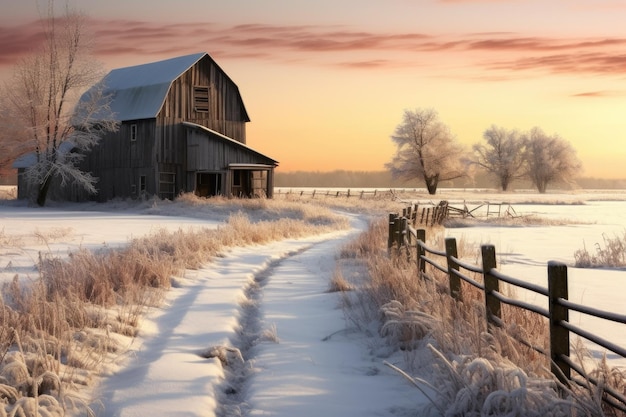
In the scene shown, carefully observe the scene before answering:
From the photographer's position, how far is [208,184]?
41.8 m

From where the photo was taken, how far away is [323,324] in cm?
864

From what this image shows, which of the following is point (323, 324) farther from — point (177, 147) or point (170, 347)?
point (177, 147)

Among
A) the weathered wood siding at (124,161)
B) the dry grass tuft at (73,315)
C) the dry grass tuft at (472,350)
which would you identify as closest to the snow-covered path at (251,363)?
the dry grass tuft at (73,315)

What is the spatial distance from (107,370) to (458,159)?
253 ft

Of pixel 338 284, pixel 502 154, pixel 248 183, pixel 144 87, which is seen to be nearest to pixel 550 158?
pixel 502 154

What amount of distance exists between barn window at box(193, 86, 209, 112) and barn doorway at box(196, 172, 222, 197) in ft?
14.4

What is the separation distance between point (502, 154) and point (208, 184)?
208ft

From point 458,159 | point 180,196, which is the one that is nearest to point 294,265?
point 180,196

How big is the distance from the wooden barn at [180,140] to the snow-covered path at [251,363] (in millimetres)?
28773

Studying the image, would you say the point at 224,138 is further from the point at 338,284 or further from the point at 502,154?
the point at 502,154

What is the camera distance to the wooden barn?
3891 centimetres

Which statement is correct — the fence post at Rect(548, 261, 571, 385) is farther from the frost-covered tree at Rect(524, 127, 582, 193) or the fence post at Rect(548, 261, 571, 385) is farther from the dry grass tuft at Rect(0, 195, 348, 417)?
the frost-covered tree at Rect(524, 127, 582, 193)

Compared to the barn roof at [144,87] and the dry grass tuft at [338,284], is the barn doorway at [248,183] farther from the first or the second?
the dry grass tuft at [338,284]

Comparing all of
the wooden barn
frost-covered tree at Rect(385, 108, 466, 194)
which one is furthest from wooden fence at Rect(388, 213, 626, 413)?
frost-covered tree at Rect(385, 108, 466, 194)
